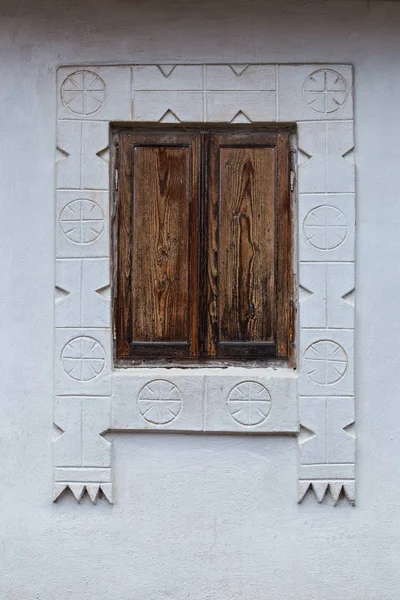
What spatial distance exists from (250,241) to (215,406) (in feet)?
2.58

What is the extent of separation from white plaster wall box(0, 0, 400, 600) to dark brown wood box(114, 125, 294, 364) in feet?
1.13

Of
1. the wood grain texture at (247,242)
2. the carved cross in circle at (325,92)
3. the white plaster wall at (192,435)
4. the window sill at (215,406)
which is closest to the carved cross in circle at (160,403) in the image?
the window sill at (215,406)

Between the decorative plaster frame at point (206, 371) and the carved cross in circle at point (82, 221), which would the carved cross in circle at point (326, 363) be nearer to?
the decorative plaster frame at point (206, 371)

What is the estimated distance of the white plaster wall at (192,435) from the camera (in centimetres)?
322

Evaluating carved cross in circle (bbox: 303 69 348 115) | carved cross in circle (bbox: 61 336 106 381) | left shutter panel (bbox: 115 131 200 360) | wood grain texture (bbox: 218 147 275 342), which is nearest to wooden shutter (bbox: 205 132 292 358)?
wood grain texture (bbox: 218 147 275 342)

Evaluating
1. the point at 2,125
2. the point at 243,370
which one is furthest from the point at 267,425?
the point at 2,125

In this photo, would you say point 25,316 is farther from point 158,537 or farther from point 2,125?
point 158,537

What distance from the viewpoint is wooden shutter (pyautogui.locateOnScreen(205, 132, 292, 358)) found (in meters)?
3.30

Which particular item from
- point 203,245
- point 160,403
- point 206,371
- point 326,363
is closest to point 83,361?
point 160,403

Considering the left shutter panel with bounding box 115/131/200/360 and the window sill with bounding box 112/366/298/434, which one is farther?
the left shutter panel with bounding box 115/131/200/360

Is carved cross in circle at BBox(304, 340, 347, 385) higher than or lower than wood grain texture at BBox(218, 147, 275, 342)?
lower

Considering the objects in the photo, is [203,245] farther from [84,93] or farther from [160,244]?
[84,93]

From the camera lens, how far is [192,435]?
3234mm

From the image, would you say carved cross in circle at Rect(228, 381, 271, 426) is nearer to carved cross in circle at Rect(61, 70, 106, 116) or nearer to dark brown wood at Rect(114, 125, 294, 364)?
dark brown wood at Rect(114, 125, 294, 364)
